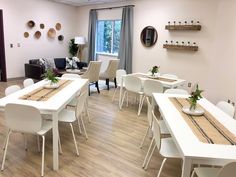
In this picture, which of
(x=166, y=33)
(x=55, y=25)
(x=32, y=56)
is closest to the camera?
(x=166, y=33)

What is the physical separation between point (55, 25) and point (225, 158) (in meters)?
7.46

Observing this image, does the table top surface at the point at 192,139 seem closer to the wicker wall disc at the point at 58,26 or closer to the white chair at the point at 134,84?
the white chair at the point at 134,84

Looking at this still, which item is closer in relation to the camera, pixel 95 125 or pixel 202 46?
pixel 95 125

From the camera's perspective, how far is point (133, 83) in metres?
4.27

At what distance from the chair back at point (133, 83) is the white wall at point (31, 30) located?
416 centimetres

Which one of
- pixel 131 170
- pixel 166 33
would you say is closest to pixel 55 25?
pixel 166 33

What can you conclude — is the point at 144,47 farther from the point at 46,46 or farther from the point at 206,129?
the point at 206,129

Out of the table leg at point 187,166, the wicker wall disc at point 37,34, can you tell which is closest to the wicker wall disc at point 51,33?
the wicker wall disc at point 37,34

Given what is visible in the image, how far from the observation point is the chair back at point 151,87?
3.84 meters

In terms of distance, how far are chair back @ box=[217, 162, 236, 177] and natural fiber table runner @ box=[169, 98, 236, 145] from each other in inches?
13.2

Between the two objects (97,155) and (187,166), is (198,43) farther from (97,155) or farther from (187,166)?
(187,166)

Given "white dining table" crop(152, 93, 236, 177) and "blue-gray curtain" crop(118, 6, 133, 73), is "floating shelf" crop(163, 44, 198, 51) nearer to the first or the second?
"blue-gray curtain" crop(118, 6, 133, 73)

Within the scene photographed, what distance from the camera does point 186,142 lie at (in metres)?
1.61

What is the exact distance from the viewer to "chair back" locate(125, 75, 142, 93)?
13.8 feet
